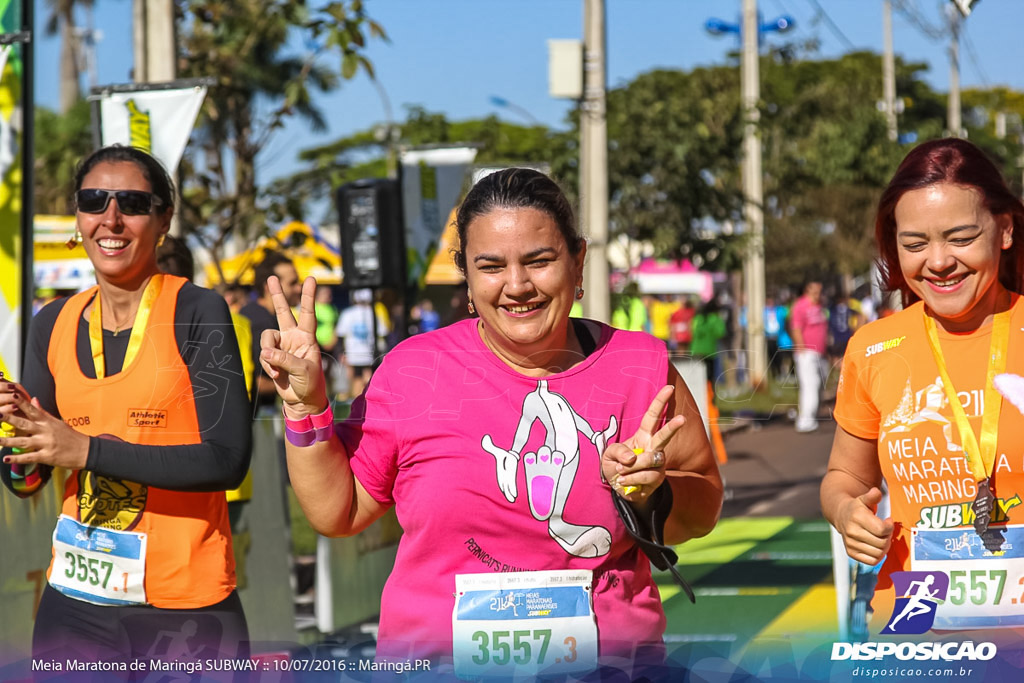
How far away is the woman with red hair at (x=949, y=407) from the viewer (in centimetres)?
253

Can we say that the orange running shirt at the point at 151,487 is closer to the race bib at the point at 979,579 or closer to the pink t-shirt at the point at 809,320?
the race bib at the point at 979,579

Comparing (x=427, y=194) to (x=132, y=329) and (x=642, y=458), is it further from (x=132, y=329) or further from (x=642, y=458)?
(x=642, y=458)

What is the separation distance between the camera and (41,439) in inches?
107

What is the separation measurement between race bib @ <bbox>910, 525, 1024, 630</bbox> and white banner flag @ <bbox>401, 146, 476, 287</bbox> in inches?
293

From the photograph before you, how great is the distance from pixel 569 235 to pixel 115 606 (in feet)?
4.49

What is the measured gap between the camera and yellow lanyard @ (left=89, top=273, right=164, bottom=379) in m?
2.95

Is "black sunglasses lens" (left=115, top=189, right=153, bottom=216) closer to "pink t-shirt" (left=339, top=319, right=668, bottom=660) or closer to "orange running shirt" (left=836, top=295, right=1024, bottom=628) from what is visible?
"pink t-shirt" (left=339, top=319, right=668, bottom=660)

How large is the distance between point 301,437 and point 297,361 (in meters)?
0.17

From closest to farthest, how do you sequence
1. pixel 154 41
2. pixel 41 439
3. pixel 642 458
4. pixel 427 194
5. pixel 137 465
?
pixel 642 458, pixel 41 439, pixel 137 465, pixel 154 41, pixel 427 194

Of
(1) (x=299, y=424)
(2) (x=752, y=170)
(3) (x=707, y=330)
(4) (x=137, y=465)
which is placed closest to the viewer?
(1) (x=299, y=424)

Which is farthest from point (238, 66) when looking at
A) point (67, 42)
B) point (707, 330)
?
point (67, 42)

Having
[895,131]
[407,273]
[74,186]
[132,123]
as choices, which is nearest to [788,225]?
[895,131]

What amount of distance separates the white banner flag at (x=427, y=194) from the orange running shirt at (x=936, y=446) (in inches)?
284

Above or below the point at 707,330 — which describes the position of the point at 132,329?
above
